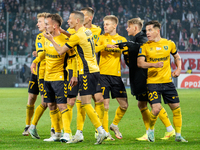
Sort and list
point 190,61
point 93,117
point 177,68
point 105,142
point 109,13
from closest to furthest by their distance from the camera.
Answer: point 93,117
point 105,142
point 177,68
point 190,61
point 109,13

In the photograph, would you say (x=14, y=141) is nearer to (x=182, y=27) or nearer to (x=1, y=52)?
(x=1, y=52)

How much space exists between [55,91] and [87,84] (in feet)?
1.89

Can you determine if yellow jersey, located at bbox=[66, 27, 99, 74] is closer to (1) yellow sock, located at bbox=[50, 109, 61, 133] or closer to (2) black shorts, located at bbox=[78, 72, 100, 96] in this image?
(2) black shorts, located at bbox=[78, 72, 100, 96]

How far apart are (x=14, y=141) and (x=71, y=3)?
24.9 metres

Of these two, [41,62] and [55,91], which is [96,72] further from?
[41,62]

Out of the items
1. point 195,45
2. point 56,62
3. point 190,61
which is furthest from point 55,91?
point 195,45

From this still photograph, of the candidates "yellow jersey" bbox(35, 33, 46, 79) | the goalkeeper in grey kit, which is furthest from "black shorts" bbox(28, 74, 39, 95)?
the goalkeeper in grey kit

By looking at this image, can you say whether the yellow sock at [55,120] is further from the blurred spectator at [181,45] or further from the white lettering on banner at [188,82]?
the blurred spectator at [181,45]

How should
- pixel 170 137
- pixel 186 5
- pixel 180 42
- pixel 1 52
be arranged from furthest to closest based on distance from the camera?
pixel 186 5
pixel 180 42
pixel 1 52
pixel 170 137

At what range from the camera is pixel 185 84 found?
75.6 ft

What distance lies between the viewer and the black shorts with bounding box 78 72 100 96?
4848mm

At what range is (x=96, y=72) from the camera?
4.95 metres

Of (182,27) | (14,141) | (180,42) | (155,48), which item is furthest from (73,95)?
(182,27)

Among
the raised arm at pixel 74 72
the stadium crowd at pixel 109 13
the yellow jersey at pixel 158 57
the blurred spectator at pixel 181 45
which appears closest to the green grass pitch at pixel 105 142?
the raised arm at pixel 74 72
